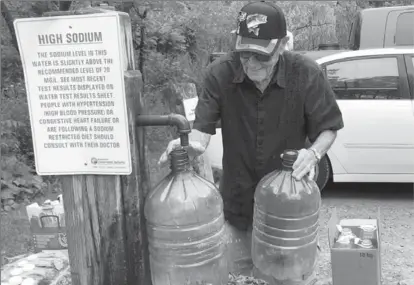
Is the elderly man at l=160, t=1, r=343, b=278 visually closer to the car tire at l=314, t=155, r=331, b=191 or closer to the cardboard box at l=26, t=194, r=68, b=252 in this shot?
the cardboard box at l=26, t=194, r=68, b=252

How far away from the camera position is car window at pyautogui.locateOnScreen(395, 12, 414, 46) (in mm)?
6684

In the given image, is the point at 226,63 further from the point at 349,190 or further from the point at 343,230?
the point at 349,190

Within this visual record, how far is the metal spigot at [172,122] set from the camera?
1704 mm

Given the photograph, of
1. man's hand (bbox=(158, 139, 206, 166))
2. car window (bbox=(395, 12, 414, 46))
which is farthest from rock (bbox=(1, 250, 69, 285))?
car window (bbox=(395, 12, 414, 46))

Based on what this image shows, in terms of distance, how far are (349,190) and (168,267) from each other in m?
4.94

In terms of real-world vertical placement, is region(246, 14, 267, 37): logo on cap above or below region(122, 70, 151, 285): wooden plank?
above

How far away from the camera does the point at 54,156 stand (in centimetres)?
170

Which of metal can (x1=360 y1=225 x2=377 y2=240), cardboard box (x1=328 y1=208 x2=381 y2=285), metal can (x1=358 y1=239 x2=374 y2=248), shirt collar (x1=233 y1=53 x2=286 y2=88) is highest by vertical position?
shirt collar (x1=233 y1=53 x2=286 y2=88)

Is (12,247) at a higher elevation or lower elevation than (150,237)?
lower

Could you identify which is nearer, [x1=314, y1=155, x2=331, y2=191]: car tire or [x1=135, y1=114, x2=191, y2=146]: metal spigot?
[x1=135, y1=114, x2=191, y2=146]: metal spigot

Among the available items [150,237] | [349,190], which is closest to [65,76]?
[150,237]

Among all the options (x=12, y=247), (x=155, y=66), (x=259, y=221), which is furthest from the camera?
(x=155, y=66)

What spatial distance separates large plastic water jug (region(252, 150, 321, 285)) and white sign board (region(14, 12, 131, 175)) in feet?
1.69

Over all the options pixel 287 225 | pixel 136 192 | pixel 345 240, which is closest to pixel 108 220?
pixel 136 192
